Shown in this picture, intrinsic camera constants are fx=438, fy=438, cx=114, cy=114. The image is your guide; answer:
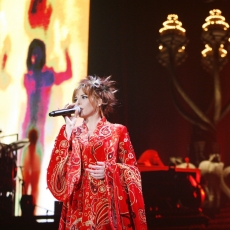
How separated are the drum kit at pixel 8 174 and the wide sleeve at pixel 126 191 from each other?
1833mm

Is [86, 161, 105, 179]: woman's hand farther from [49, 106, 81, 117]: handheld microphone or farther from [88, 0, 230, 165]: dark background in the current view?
[88, 0, 230, 165]: dark background

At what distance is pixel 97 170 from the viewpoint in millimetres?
1656

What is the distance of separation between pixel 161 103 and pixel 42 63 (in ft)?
3.48

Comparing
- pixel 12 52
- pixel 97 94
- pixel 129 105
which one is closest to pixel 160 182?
pixel 129 105

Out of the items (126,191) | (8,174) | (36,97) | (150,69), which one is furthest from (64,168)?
(150,69)

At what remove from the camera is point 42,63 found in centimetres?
361

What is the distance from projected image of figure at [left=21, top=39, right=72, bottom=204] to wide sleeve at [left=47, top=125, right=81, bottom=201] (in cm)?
175

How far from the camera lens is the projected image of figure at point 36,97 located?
3.44 meters

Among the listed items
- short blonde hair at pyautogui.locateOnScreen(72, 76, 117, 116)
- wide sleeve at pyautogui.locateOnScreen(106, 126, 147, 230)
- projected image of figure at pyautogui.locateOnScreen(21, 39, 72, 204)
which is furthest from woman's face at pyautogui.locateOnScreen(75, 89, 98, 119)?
projected image of figure at pyautogui.locateOnScreen(21, 39, 72, 204)

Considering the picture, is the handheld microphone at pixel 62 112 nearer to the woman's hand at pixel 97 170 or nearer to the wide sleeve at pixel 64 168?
the wide sleeve at pixel 64 168

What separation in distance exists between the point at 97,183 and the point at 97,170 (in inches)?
2.0

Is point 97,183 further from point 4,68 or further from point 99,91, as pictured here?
point 4,68

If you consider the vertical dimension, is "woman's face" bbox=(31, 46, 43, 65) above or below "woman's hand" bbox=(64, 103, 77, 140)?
above

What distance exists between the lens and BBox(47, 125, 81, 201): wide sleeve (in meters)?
1.65
